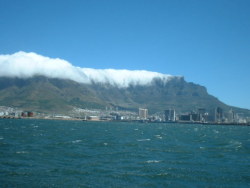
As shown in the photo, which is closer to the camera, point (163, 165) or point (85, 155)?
point (163, 165)

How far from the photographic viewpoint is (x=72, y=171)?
47469 millimetres

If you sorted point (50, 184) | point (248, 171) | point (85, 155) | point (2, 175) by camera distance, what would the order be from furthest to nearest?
point (85, 155)
point (248, 171)
point (2, 175)
point (50, 184)

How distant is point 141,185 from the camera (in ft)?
136

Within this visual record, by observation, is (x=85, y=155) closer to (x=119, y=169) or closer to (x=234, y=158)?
(x=119, y=169)

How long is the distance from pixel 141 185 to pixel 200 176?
10.8m

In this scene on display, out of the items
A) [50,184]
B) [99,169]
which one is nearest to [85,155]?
[99,169]

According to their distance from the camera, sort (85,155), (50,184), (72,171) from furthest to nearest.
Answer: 1. (85,155)
2. (72,171)
3. (50,184)

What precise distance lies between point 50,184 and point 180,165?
81.2 feet

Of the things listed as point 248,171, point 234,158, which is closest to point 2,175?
point 248,171

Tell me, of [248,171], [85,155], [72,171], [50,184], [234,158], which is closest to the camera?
[50,184]

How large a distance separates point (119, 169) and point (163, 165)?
8.90 meters

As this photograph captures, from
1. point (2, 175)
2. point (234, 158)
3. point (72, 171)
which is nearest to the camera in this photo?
point (2, 175)

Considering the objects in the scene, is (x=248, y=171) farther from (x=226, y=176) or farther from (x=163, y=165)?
(x=163, y=165)

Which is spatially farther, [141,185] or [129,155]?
[129,155]
